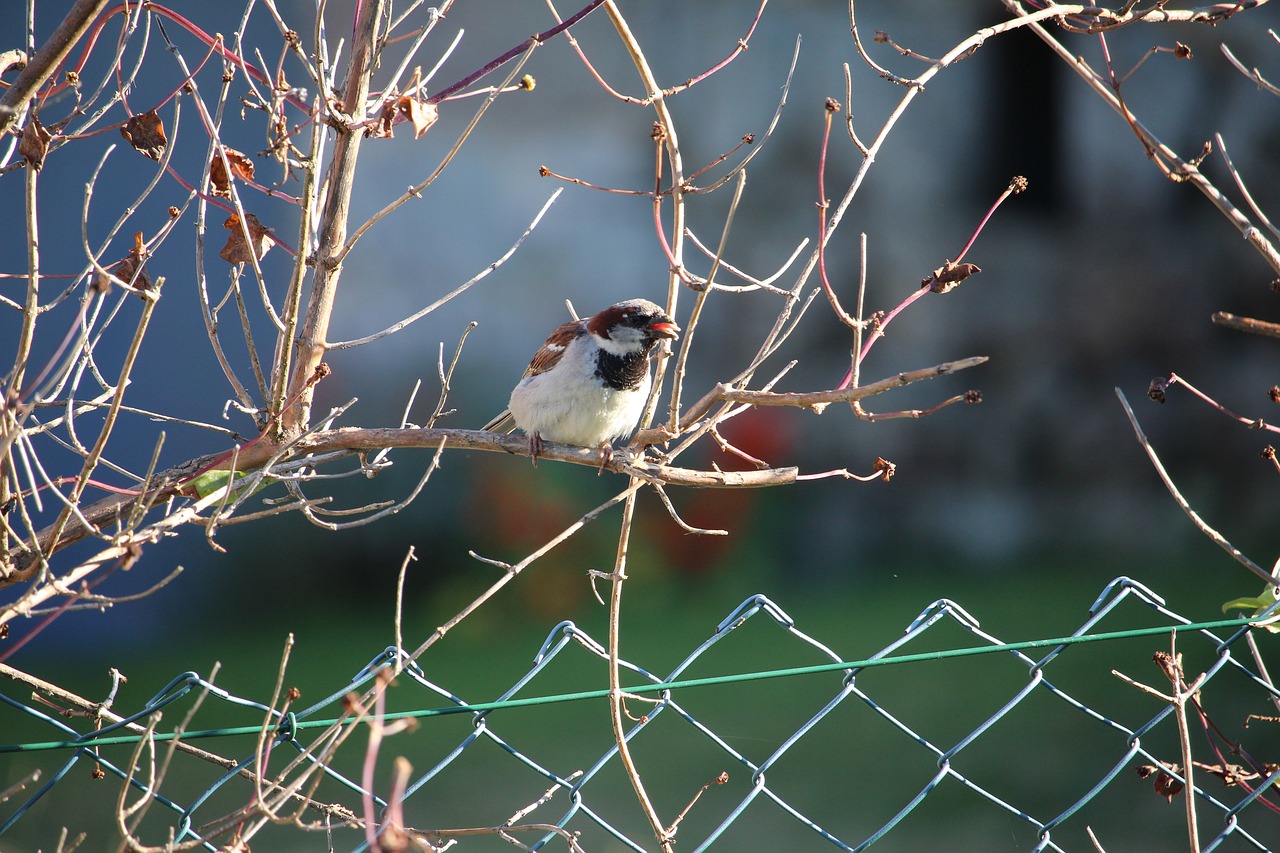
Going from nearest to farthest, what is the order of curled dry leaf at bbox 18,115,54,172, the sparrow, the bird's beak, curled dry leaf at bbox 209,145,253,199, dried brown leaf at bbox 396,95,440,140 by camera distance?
curled dry leaf at bbox 18,115,54,172 → dried brown leaf at bbox 396,95,440,140 → curled dry leaf at bbox 209,145,253,199 → the bird's beak → the sparrow

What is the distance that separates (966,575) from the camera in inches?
228

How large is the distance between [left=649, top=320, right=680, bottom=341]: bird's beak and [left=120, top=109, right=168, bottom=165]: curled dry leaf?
3.41 feet

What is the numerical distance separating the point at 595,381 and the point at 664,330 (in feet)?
0.80

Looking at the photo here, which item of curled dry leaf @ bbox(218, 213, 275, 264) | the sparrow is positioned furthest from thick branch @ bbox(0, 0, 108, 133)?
the sparrow

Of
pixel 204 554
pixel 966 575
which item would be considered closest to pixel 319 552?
pixel 204 554

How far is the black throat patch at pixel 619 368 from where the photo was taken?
2.68 metres

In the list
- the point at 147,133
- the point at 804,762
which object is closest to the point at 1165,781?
the point at 147,133

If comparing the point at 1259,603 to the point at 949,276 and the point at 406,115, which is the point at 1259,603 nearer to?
the point at 949,276

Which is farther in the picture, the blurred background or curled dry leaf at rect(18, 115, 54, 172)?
the blurred background

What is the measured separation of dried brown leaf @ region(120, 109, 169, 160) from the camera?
1.63 meters

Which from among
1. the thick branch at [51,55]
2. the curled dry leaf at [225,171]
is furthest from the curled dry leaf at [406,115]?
the thick branch at [51,55]

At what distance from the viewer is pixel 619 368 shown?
2680 millimetres

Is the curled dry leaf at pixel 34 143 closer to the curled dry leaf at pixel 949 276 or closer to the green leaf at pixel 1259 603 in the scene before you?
the curled dry leaf at pixel 949 276

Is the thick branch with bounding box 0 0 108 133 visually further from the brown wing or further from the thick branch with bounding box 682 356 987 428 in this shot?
the brown wing
